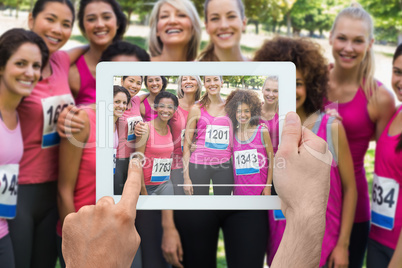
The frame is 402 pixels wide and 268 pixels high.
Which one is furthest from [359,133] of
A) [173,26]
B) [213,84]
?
[213,84]

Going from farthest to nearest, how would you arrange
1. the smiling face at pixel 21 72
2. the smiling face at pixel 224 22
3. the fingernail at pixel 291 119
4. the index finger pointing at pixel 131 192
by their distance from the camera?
the smiling face at pixel 224 22, the smiling face at pixel 21 72, the fingernail at pixel 291 119, the index finger pointing at pixel 131 192

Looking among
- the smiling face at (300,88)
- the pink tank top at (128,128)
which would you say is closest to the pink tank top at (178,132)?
the pink tank top at (128,128)

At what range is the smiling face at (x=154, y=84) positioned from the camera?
48.8 inches

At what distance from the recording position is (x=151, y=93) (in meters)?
1.26

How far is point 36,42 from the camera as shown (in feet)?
7.11

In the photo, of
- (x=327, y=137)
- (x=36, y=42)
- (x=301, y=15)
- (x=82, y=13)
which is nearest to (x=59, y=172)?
(x=36, y=42)

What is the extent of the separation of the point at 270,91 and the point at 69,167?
1.30 meters

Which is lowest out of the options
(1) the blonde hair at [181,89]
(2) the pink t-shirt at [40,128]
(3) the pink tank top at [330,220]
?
(3) the pink tank top at [330,220]

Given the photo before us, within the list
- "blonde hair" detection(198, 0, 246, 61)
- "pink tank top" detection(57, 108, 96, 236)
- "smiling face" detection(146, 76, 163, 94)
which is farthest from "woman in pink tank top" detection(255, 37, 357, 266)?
"smiling face" detection(146, 76, 163, 94)

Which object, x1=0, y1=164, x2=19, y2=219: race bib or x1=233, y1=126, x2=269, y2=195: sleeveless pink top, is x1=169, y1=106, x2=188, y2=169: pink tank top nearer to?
x1=233, y1=126, x2=269, y2=195: sleeveless pink top

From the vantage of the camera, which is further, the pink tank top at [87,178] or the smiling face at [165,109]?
the pink tank top at [87,178]

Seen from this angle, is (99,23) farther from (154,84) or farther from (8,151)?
(154,84)

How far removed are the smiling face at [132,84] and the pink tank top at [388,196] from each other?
1.43m

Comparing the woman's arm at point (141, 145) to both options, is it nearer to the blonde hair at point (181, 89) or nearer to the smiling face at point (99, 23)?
the blonde hair at point (181, 89)
